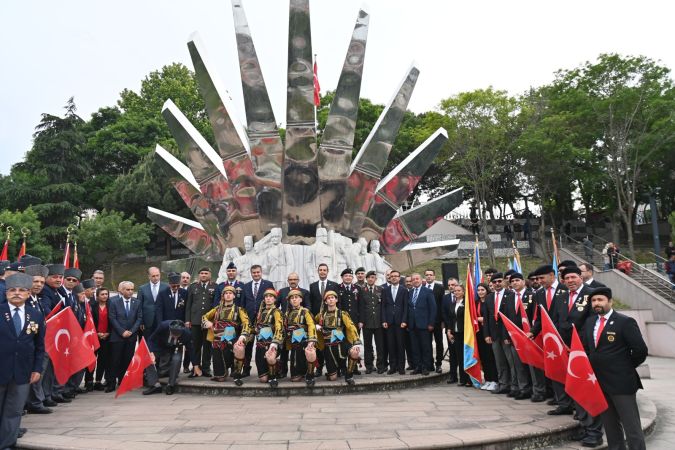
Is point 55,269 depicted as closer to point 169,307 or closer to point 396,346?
point 169,307

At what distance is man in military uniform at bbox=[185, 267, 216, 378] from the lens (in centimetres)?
731

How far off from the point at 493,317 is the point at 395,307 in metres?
1.49

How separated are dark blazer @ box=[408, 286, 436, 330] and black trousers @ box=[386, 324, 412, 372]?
0.20m

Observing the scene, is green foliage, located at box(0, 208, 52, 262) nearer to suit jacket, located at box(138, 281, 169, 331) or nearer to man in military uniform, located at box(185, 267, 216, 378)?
suit jacket, located at box(138, 281, 169, 331)

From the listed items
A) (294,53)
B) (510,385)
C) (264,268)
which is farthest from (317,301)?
(294,53)

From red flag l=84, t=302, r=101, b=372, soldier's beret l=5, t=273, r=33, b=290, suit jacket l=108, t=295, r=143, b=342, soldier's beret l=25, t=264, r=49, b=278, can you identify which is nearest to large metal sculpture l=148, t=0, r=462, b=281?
suit jacket l=108, t=295, r=143, b=342

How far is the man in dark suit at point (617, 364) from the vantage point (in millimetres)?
4059

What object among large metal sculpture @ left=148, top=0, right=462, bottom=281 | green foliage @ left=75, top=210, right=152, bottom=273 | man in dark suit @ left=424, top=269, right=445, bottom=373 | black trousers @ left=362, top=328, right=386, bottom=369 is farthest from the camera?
green foliage @ left=75, top=210, right=152, bottom=273

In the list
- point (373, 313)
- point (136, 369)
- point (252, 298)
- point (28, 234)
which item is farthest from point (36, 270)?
point (28, 234)

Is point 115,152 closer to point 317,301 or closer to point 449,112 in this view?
point 449,112

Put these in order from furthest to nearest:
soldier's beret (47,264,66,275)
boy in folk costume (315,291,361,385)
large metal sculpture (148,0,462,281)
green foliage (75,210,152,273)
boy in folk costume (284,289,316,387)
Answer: green foliage (75,210,152,273) < large metal sculpture (148,0,462,281) < boy in folk costume (315,291,361,385) < boy in folk costume (284,289,316,387) < soldier's beret (47,264,66,275)

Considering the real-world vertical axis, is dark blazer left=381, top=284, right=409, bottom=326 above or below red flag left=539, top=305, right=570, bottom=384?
above

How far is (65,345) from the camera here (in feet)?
20.1

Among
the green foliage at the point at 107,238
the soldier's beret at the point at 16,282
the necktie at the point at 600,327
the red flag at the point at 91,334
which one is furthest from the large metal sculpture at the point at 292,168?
the green foliage at the point at 107,238
